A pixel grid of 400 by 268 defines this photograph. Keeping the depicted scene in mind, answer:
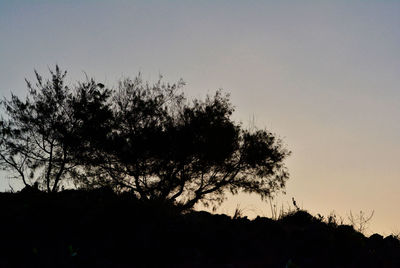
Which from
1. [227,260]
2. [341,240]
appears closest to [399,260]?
[341,240]

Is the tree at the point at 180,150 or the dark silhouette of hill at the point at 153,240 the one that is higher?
the tree at the point at 180,150

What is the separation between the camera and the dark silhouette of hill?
719cm

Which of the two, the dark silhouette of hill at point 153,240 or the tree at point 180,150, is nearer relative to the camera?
the dark silhouette of hill at point 153,240

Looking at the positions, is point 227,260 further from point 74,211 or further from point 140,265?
point 74,211

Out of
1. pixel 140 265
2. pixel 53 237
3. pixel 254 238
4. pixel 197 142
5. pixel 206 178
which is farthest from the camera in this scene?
pixel 206 178

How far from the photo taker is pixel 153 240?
7668 millimetres

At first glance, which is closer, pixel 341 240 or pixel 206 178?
pixel 341 240

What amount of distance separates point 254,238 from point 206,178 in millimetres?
19708

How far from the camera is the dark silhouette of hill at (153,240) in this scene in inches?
283

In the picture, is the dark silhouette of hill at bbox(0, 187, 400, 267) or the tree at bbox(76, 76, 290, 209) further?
the tree at bbox(76, 76, 290, 209)

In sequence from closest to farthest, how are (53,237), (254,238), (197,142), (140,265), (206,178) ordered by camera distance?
1. (140,265)
2. (53,237)
3. (254,238)
4. (197,142)
5. (206,178)

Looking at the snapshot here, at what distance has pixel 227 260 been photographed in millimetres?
7449

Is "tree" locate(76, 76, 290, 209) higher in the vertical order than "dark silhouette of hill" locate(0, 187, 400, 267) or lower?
higher

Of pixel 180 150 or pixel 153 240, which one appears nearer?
pixel 153 240
